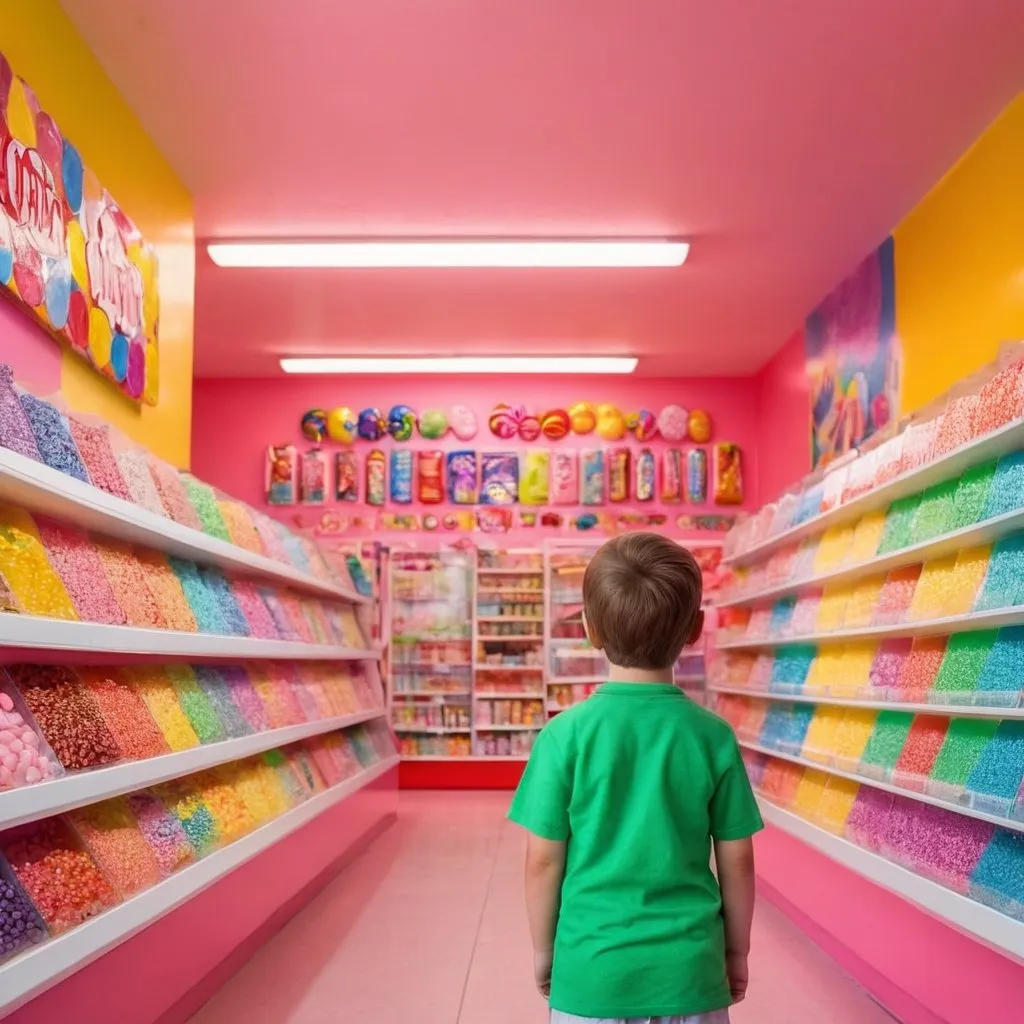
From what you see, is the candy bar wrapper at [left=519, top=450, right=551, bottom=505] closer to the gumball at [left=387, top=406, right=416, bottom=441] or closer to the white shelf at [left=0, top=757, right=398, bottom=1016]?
the gumball at [left=387, top=406, right=416, bottom=441]

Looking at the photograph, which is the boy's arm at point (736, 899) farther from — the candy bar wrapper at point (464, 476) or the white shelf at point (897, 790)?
the candy bar wrapper at point (464, 476)

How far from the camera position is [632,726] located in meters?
1.91

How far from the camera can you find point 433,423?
9.56m

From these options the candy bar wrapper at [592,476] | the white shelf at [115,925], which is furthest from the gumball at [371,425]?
the white shelf at [115,925]

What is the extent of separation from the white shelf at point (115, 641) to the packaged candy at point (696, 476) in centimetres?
527

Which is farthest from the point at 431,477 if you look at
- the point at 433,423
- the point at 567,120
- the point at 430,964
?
the point at 430,964

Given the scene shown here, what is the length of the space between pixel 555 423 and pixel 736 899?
7.71 m

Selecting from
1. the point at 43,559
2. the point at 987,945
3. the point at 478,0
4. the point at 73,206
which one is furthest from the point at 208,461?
the point at 987,945

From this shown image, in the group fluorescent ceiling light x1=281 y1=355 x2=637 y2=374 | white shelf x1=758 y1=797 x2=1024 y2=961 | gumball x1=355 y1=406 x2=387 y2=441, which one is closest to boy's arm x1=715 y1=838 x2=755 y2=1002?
white shelf x1=758 y1=797 x2=1024 y2=961

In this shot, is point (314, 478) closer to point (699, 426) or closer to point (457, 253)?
point (699, 426)

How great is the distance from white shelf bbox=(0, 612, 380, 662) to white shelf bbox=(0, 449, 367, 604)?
0.29 meters

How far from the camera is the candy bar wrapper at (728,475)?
30.9 ft

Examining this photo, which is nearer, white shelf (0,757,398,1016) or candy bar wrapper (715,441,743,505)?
white shelf (0,757,398,1016)

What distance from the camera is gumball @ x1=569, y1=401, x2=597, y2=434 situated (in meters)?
9.52
